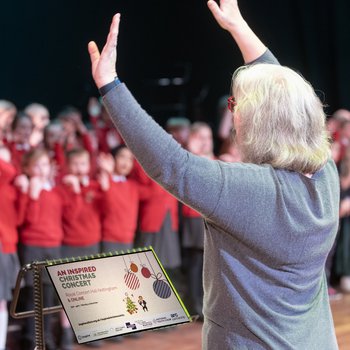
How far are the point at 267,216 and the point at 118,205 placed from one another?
2945 millimetres

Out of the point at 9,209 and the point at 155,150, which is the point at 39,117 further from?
the point at 155,150

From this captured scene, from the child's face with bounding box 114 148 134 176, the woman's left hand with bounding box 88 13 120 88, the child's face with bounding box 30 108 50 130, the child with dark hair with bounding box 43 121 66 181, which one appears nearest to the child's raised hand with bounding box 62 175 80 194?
the child's face with bounding box 114 148 134 176

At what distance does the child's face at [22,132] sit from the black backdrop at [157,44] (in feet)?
3.68

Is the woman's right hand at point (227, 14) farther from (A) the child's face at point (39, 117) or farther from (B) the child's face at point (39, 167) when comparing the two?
(A) the child's face at point (39, 117)

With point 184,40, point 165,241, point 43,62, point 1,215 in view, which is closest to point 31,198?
point 1,215

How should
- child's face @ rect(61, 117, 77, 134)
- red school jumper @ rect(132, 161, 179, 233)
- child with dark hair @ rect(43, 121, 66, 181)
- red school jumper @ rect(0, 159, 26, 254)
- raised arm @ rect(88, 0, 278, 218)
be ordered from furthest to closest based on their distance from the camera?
child's face @ rect(61, 117, 77, 134) < child with dark hair @ rect(43, 121, 66, 181) < red school jumper @ rect(132, 161, 179, 233) < red school jumper @ rect(0, 159, 26, 254) < raised arm @ rect(88, 0, 278, 218)

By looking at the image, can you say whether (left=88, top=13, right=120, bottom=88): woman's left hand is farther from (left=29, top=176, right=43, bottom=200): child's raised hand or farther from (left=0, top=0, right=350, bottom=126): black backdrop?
(left=0, top=0, right=350, bottom=126): black backdrop

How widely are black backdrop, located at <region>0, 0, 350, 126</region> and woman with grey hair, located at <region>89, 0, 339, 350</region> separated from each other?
4658mm

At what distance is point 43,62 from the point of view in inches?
239

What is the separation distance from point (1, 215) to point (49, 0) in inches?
111

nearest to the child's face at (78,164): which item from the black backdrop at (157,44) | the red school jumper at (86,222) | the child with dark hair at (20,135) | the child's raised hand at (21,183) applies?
the red school jumper at (86,222)

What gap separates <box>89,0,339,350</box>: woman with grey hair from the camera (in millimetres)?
1369

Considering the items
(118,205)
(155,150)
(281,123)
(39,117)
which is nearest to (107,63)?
(155,150)

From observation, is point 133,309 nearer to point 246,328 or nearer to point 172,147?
point 246,328
